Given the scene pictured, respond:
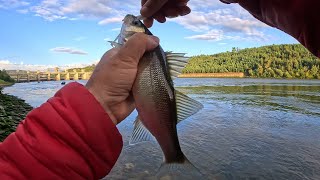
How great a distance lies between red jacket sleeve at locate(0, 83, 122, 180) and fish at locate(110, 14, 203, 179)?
0.52 meters

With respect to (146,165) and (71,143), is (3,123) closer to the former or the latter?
(146,165)

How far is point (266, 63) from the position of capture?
5487 inches

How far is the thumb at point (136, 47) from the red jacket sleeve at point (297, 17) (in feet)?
→ 2.67

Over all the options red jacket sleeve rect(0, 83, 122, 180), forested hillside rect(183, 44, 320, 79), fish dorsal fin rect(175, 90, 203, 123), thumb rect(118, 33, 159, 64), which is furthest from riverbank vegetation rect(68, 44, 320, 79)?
red jacket sleeve rect(0, 83, 122, 180)

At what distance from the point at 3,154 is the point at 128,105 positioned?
84 centimetres

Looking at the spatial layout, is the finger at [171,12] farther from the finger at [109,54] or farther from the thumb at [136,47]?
the finger at [109,54]

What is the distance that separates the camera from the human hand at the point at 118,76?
2.00m

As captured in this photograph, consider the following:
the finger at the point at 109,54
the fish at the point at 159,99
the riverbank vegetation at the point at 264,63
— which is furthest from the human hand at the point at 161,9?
the riverbank vegetation at the point at 264,63

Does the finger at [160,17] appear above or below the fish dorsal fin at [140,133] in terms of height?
above

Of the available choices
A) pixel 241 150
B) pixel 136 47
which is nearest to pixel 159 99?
pixel 136 47

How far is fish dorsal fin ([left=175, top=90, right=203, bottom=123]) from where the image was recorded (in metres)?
2.61

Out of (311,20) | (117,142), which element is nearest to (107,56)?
(117,142)

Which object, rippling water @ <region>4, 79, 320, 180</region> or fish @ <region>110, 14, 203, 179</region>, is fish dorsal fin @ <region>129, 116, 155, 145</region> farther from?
rippling water @ <region>4, 79, 320, 180</region>

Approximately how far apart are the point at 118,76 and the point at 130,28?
1.63 feet
